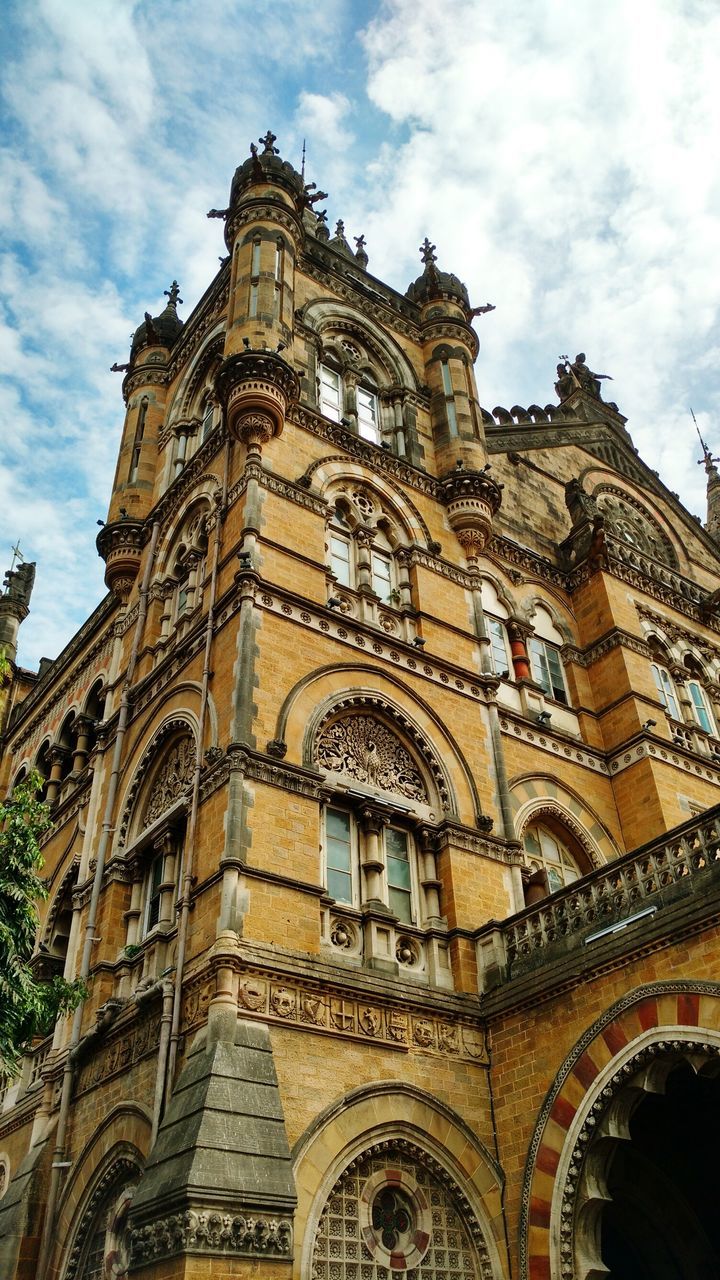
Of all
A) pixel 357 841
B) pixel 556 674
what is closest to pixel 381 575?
pixel 556 674

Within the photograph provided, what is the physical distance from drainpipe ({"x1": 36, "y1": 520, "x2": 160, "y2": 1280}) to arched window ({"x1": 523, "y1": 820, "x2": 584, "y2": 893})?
6871mm

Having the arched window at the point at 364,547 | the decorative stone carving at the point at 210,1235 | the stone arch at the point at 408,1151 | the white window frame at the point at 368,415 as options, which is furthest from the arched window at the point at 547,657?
the decorative stone carving at the point at 210,1235

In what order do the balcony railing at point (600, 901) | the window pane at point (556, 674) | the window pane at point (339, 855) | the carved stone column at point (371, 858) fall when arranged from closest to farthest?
the balcony railing at point (600, 901)
the window pane at point (339, 855)
the carved stone column at point (371, 858)
the window pane at point (556, 674)

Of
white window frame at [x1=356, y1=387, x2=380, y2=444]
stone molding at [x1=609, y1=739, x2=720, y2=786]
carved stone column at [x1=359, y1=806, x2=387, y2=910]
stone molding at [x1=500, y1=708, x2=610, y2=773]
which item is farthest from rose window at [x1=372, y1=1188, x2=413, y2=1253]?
white window frame at [x1=356, y1=387, x2=380, y2=444]

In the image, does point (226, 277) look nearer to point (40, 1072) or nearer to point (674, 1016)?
point (40, 1072)

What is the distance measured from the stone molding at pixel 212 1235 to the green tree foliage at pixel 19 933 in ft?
9.55

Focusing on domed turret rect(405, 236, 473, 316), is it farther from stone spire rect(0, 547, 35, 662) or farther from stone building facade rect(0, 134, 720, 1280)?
stone spire rect(0, 547, 35, 662)

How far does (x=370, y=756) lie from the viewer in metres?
15.6

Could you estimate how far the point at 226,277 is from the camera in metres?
22.0

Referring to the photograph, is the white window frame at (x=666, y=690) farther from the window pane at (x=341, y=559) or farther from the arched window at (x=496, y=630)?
the window pane at (x=341, y=559)

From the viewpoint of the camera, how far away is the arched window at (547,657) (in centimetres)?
2080

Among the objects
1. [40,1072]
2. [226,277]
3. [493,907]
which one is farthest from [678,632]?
[40,1072]

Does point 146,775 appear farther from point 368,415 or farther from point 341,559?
point 368,415

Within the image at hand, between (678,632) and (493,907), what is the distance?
10598mm
